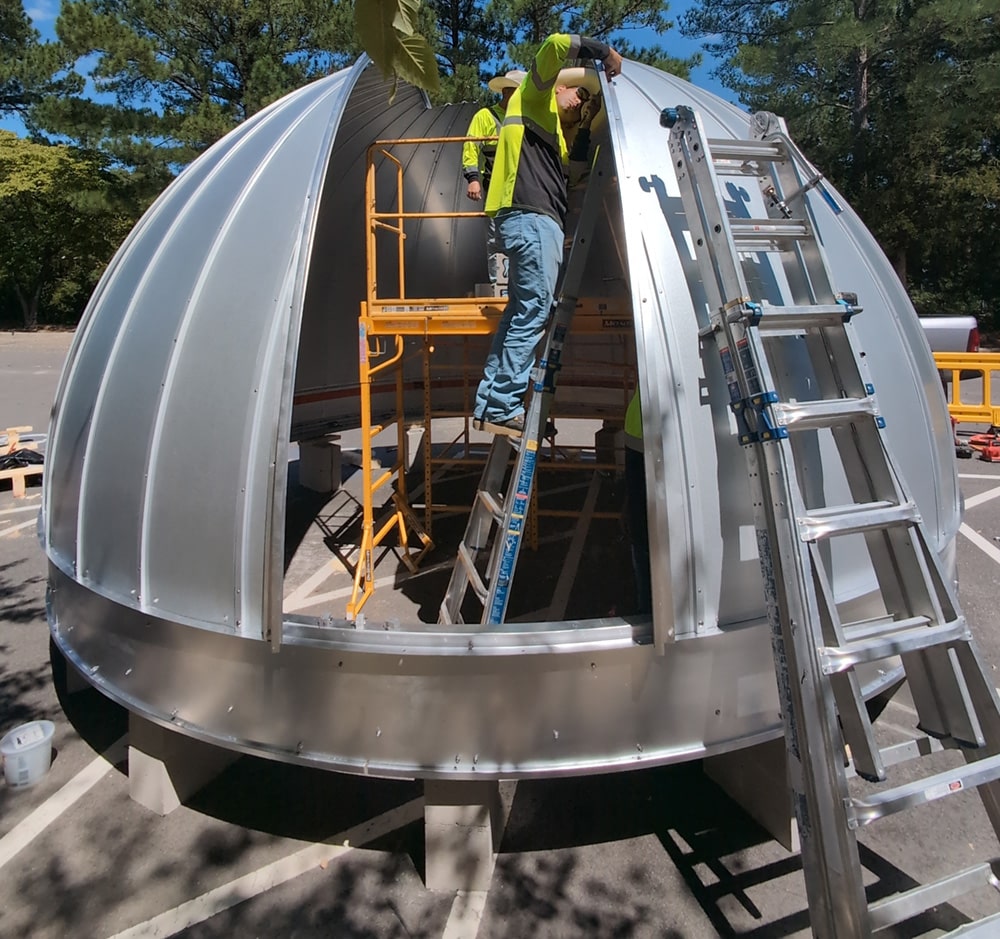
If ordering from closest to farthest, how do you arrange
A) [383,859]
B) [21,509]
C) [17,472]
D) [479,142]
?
[383,859] → [479,142] → [21,509] → [17,472]

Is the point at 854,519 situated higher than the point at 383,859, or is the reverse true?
the point at 854,519

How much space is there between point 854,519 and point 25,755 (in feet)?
13.8

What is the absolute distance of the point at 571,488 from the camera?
8398 millimetres

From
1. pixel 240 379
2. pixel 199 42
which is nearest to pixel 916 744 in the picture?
pixel 240 379

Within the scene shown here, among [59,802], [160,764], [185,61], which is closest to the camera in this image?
[160,764]

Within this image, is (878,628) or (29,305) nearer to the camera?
(878,628)

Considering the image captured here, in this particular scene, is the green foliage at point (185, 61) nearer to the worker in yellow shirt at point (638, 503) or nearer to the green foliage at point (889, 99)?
the green foliage at point (889, 99)

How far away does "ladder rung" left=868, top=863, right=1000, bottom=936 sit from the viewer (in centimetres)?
208

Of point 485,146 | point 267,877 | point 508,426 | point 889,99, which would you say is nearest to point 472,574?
point 508,426

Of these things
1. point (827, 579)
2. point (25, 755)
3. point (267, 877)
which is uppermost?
point (827, 579)

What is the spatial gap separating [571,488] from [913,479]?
16.4 feet

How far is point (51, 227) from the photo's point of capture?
99.9 ft

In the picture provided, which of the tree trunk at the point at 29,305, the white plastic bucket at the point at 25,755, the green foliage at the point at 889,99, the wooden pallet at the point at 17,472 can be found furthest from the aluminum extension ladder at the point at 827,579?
the tree trunk at the point at 29,305

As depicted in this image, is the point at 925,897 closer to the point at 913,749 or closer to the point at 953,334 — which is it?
the point at 913,749
